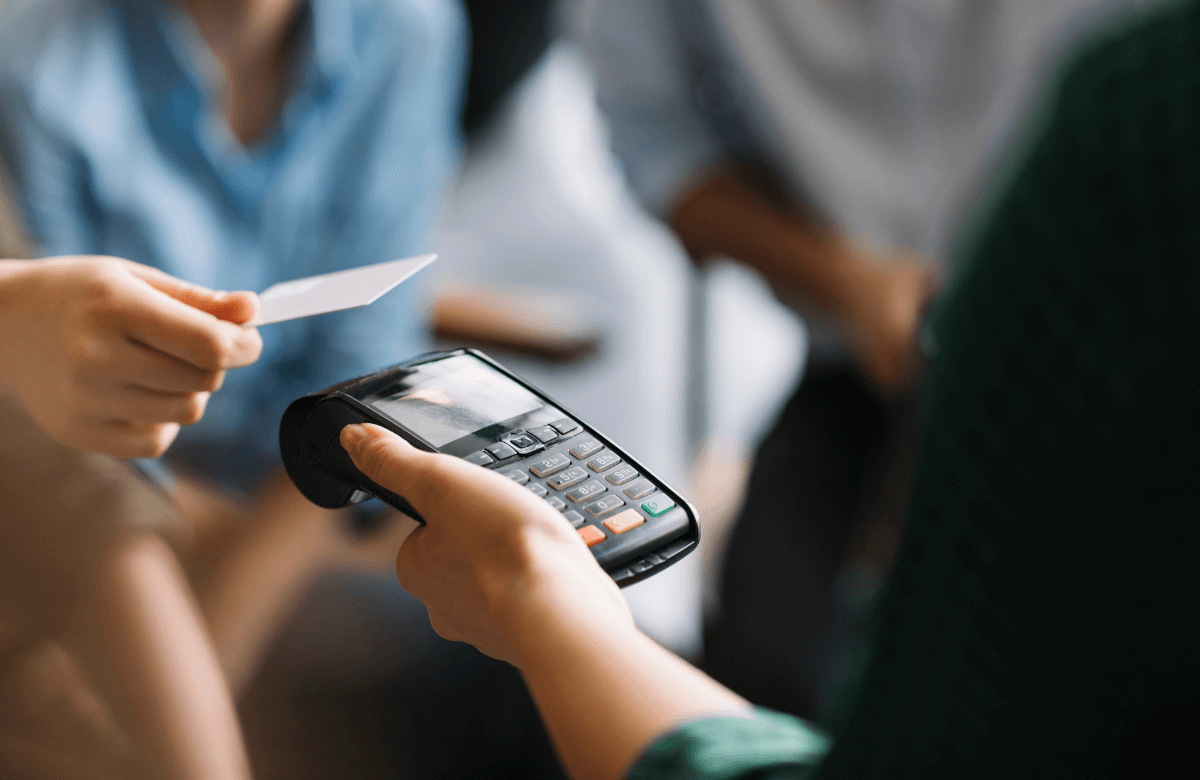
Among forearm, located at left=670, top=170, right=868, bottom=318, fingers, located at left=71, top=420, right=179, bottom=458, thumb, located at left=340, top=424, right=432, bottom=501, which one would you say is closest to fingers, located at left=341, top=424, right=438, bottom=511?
thumb, located at left=340, top=424, right=432, bottom=501

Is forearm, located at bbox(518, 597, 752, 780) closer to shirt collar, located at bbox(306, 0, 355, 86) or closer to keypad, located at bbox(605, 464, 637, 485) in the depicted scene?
keypad, located at bbox(605, 464, 637, 485)

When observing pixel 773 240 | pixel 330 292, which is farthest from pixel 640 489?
pixel 773 240

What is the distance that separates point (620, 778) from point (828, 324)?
48cm

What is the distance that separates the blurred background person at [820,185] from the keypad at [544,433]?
0.27 m

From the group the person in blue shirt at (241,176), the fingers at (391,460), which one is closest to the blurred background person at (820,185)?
the person in blue shirt at (241,176)

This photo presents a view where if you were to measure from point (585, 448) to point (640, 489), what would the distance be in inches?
1.0

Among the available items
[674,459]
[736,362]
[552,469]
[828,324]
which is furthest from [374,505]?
[736,362]

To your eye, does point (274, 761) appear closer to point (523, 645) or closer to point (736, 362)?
point (523, 645)

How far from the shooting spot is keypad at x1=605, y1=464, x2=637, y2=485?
0.29 metres

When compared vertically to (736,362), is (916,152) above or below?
above

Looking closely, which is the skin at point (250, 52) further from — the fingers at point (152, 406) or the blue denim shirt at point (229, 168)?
the fingers at point (152, 406)

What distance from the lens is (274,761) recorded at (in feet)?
1.02

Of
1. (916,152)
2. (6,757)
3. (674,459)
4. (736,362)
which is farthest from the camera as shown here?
(736,362)

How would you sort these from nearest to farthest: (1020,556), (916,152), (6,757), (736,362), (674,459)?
(1020,556)
(6,757)
(674,459)
(916,152)
(736,362)
